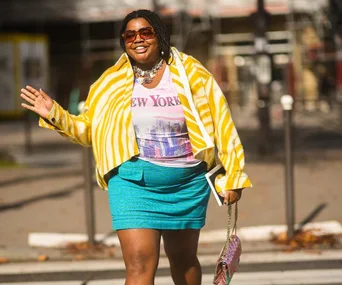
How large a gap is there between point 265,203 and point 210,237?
181 cm

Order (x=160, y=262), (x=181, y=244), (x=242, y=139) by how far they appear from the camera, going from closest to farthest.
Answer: (x=181, y=244) < (x=160, y=262) < (x=242, y=139)

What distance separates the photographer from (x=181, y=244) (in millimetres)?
4270

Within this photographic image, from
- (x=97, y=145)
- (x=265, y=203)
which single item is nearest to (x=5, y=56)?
(x=265, y=203)

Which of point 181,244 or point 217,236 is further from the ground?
point 181,244

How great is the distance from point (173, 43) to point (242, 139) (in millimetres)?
13013

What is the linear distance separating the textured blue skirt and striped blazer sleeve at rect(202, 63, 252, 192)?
159 mm

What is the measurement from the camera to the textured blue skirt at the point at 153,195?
404 centimetres

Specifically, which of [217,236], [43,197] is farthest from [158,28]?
[43,197]

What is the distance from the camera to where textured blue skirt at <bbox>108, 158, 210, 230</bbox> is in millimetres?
4039

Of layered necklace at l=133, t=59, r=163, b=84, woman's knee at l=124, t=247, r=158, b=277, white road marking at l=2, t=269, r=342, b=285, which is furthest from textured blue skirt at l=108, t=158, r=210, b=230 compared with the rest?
white road marking at l=2, t=269, r=342, b=285

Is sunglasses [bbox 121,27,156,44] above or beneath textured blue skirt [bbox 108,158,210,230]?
above

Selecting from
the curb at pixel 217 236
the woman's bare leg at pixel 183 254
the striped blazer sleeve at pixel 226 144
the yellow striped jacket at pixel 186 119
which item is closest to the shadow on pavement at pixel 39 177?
the curb at pixel 217 236

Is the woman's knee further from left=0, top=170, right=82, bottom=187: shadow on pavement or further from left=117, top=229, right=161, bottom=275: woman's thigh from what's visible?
left=0, top=170, right=82, bottom=187: shadow on pavement

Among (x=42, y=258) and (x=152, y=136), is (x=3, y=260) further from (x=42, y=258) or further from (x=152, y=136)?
(x=152, y=136)
